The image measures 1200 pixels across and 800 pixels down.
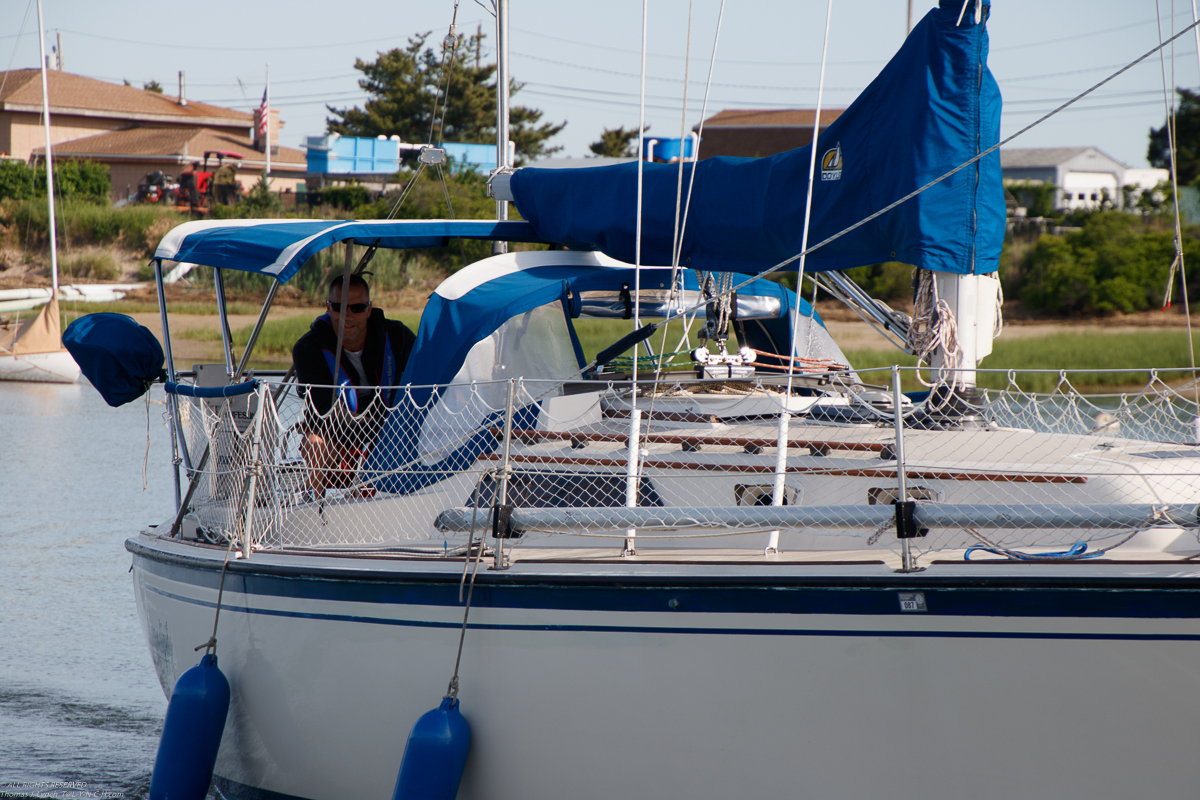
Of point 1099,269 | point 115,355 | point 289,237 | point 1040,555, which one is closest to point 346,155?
point 1099,269

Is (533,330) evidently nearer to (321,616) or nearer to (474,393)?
(474,393)

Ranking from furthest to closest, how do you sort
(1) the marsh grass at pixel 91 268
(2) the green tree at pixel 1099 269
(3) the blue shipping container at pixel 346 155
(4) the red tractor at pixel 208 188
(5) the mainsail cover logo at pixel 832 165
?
(3) the blue shipping container at pixel 346 155, (4) the red tractor at pixel 208 188, (1) the marsh grass at pixel 91 268, (2) the green tree at pixel 1099 269, (5) the mainsail cover logo at pixel 832 165

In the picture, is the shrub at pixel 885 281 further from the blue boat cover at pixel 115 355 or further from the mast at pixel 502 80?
the blue boat cover at pixel 115 355

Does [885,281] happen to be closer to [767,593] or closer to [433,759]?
[767,593]

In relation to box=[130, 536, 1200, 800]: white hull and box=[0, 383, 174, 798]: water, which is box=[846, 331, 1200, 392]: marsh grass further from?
box=[130, 536, 1200, 800]: white hull

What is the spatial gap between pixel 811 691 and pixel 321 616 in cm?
191

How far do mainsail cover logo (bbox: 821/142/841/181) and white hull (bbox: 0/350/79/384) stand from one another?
66.5 ft

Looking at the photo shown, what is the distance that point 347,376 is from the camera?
5719 millimetres

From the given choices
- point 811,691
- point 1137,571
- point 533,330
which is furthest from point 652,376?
point 1137,571

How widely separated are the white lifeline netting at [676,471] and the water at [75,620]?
1504 mm

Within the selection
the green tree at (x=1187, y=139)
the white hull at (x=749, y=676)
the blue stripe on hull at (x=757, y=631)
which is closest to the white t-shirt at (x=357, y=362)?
the white hull at (x=749, y=676)

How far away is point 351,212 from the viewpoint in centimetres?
3038

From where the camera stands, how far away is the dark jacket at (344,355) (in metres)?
5.53

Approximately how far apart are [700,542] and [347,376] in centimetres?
211
